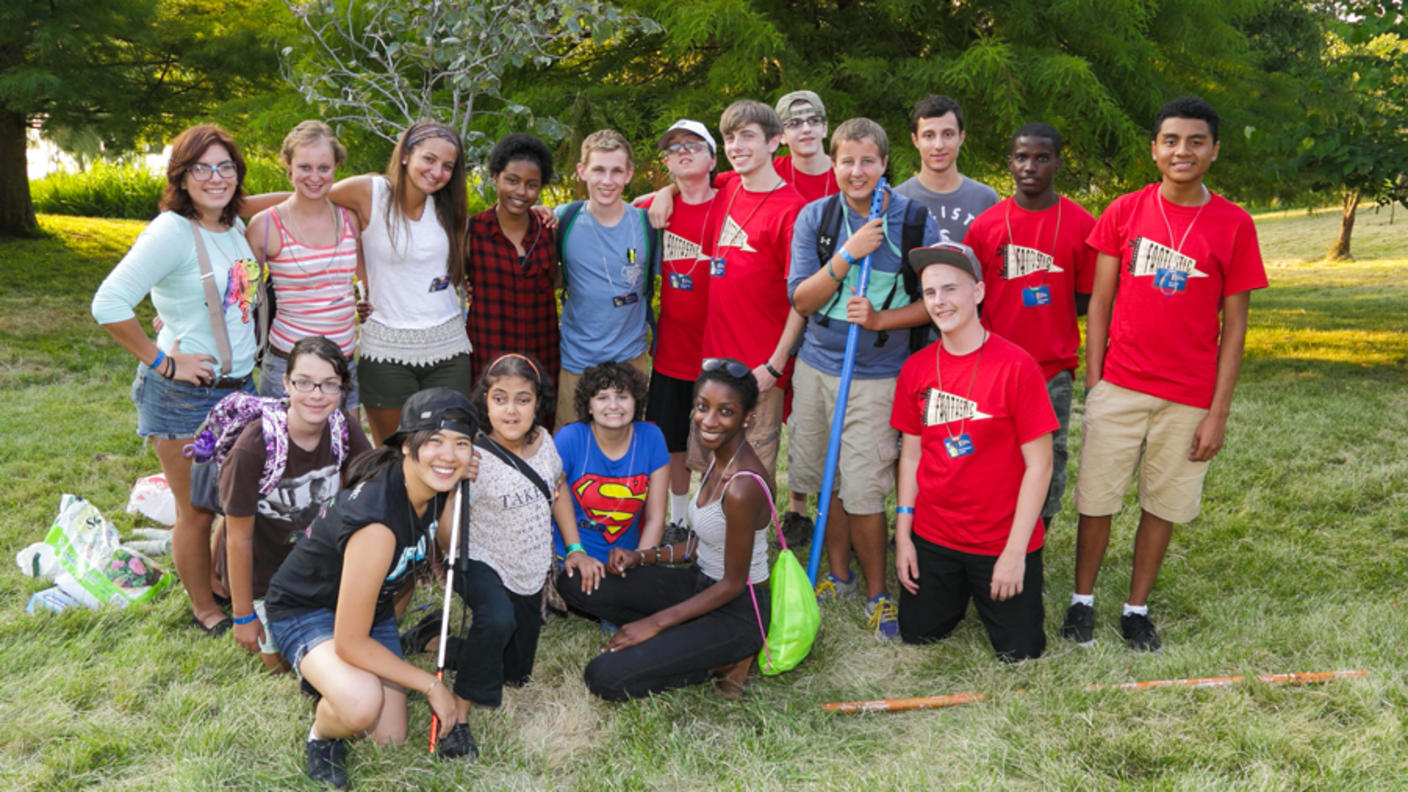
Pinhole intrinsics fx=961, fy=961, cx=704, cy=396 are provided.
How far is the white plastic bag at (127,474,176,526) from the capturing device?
16.6 feet

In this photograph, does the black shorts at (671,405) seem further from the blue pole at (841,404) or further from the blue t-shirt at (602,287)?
the blue pole at (841,404)

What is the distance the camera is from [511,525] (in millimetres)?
3541

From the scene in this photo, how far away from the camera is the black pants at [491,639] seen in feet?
10.9

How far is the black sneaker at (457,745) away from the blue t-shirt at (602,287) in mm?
1750

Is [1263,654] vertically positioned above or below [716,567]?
below

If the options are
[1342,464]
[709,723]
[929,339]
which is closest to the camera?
[709,723]

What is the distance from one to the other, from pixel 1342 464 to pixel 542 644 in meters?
5.38

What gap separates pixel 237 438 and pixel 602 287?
1.62 metres

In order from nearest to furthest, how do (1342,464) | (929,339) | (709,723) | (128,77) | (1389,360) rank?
(709,723), (929,339), (1342,464), (1389,360), (128,77)

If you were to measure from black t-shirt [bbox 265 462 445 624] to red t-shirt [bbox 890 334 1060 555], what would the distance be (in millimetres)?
1877

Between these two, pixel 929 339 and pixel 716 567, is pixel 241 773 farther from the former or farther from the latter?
pixel 929 339

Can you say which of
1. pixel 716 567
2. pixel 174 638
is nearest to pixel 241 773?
pixel 174 638

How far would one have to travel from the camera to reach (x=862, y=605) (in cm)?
421

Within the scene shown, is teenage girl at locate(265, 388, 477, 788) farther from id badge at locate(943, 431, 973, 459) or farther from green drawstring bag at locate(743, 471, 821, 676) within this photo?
id badge at locate(943, 431, 973, 459)
